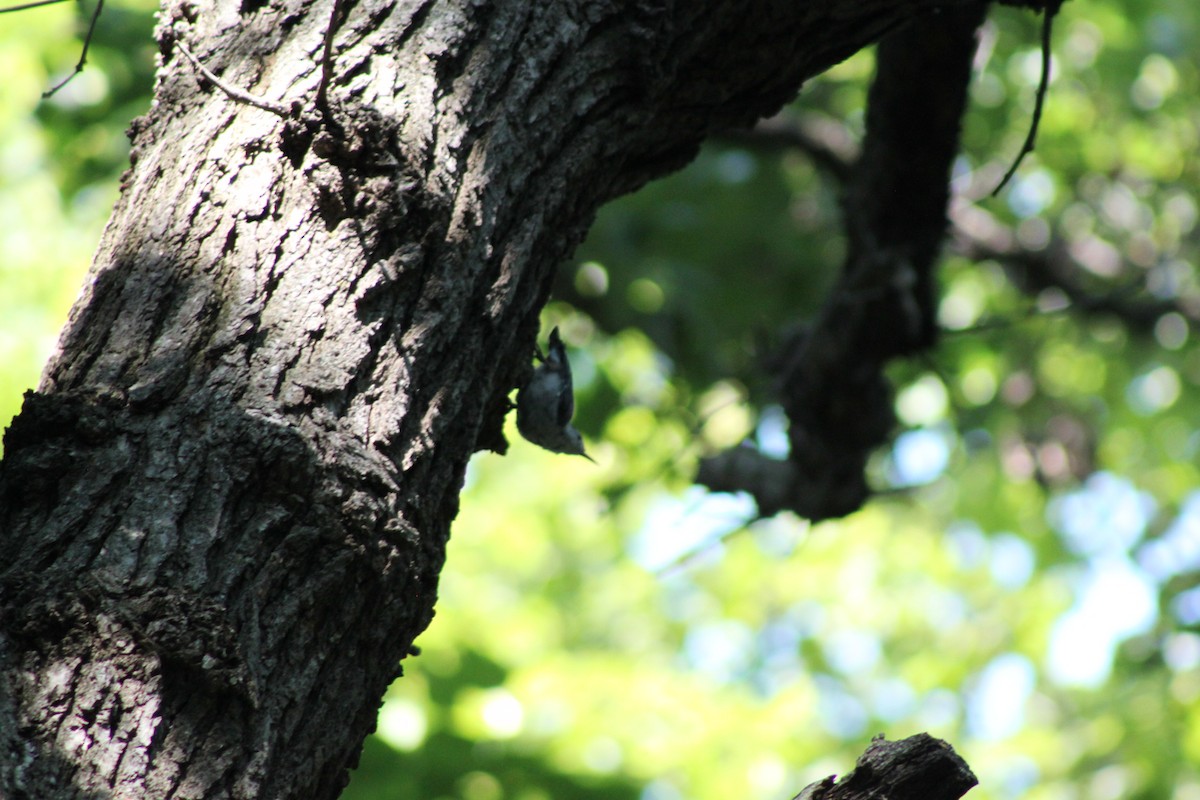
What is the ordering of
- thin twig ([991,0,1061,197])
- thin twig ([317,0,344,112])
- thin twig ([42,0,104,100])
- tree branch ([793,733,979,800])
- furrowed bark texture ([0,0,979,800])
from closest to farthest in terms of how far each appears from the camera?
furrowed bark texture ([0,0,979,800]) → tree branch ([793,733,979,800]) → thin twig ([317,0,344,112]) → thin twig ([42,0,104,100]) → thin twig ([991,0,1061,197])

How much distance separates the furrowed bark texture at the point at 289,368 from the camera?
1106mm

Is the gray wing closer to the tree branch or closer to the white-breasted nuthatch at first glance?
the white-breasted nuthatch

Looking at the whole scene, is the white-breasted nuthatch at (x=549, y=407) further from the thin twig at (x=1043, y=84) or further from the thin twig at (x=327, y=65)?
the thin twig at (x=1043, y=84)

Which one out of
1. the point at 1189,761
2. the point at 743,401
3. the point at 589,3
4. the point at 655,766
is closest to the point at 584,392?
the point at 743,401

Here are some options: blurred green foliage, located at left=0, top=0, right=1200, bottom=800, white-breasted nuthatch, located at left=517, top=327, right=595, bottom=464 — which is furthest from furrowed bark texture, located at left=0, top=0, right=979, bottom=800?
blurred green foliage, located at left=0, top=0, right=1200, bottom=800

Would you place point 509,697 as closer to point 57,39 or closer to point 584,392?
point 584,392

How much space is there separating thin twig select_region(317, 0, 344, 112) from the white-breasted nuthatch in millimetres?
727

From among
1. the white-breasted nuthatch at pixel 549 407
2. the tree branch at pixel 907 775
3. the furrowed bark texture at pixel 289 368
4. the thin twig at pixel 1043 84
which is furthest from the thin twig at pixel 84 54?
the thin twig at pixel 1043 84

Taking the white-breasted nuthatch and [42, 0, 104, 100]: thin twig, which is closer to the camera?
[42, 0, 104, 100]: thin twig

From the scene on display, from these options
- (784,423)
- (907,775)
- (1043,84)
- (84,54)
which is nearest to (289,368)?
(84,54)

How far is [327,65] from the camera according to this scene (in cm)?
136

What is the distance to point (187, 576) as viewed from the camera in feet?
3.78

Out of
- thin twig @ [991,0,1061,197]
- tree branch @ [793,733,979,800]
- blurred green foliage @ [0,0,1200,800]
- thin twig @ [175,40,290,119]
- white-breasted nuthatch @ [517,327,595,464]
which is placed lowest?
tree branch @ [793,733,979,800]

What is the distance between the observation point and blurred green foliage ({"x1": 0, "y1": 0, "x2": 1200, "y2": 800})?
12.6 ft
